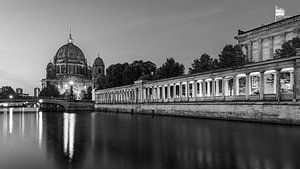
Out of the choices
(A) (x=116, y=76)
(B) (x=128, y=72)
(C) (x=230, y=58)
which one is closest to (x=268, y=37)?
(C) (x=230, y=58)

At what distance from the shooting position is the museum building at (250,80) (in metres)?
38.7

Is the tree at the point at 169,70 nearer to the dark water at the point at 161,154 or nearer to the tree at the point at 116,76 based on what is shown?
the tree at the point at 116,76

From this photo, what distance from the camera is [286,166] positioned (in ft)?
46.0

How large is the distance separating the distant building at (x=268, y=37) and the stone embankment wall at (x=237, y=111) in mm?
26291

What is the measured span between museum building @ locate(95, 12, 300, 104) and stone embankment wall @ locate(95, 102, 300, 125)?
148 cm

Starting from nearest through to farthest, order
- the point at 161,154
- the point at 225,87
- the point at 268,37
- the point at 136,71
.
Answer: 1. the point at 161,154
2. the point at 225,87
3. the point at 268,37
4. the point at 136,71

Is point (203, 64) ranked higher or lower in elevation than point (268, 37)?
lower

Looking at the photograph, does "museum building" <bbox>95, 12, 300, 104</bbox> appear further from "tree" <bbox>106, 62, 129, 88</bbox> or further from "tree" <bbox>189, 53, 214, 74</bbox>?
"tree" <bbox>106, 62, 129, 88</bbox>

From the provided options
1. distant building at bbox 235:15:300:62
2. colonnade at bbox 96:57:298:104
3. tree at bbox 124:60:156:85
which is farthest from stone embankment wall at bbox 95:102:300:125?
tree at bbox 124:60:156:85

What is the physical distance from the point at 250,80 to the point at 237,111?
589 inches

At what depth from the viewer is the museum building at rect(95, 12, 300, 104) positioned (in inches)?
1524

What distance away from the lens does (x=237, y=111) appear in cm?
4228

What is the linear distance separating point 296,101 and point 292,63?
4.90 metres

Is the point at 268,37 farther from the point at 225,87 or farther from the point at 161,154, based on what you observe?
the point at 161,154
